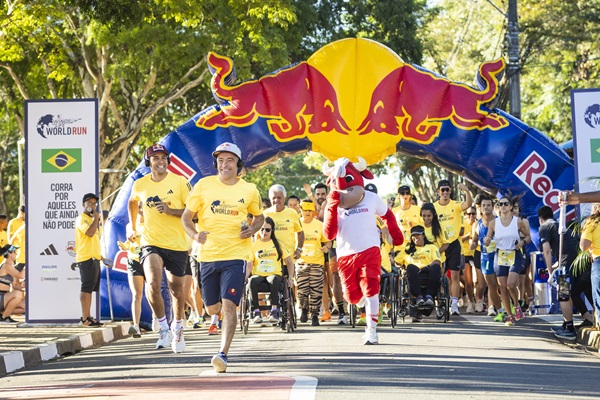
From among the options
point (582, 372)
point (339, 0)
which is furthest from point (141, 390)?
point (339, 0)

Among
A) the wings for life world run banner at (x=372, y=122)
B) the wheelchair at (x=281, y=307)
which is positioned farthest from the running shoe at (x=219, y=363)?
the wings for life world run banner at (x=372, y=122)

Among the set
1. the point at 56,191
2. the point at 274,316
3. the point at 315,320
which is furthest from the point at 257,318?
the point at 56,191

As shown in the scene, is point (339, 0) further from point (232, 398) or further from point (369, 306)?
point (232, 398)

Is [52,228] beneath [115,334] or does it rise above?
above

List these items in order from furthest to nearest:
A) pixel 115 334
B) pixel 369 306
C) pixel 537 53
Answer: pixel 537 53, pixel 115 334, pixel 369 306

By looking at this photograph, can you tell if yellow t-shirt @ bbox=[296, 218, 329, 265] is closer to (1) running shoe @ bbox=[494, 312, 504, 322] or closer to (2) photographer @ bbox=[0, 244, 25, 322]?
(1) running shoe @ bbox=[494, 312, 504, 322]

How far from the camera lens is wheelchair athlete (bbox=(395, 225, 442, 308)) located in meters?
18.8

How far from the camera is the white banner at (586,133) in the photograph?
59.4ft

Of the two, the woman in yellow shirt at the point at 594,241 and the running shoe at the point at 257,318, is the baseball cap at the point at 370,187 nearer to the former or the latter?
the woman in yellow shirt at the point at 594,241

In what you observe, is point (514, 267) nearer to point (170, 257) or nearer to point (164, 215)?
point (170, 257)

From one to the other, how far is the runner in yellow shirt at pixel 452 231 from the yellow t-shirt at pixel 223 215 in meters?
9.12

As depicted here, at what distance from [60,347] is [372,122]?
7931mm

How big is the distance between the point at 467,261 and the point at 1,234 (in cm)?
836

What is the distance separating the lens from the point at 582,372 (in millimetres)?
11484
